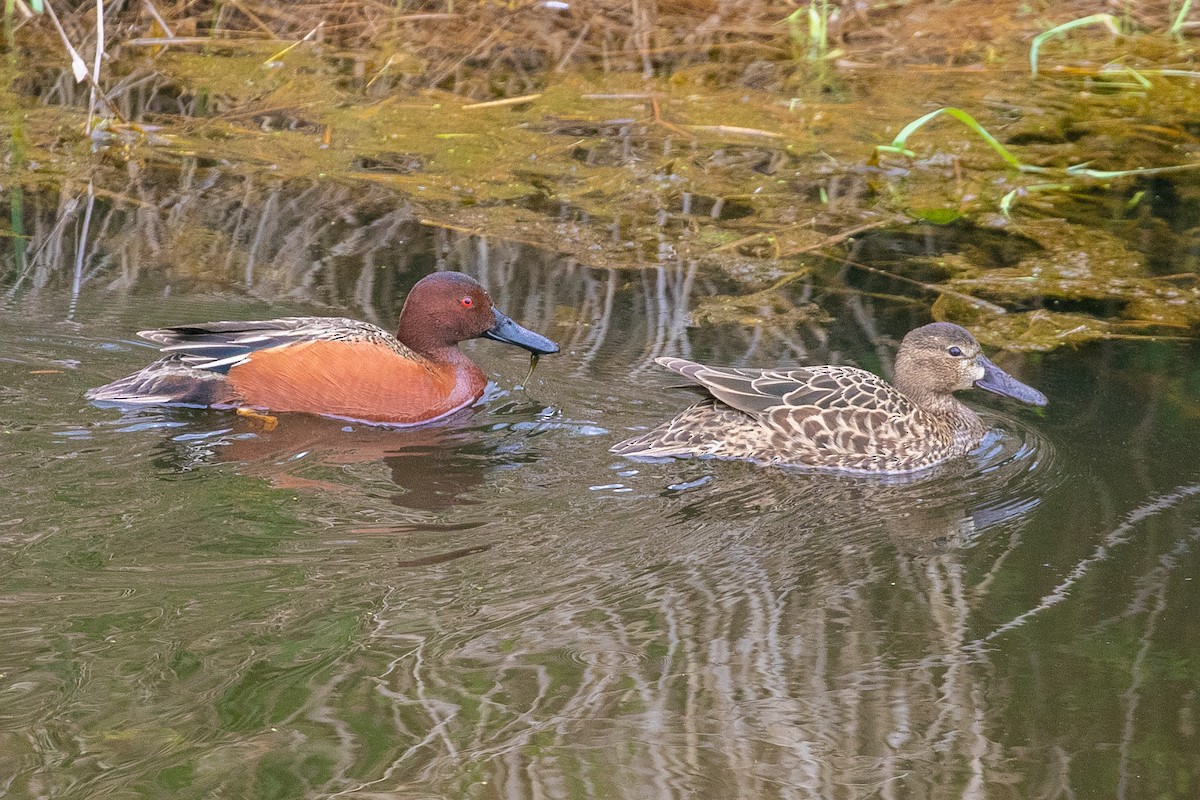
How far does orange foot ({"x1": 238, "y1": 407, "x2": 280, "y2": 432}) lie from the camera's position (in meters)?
5.95

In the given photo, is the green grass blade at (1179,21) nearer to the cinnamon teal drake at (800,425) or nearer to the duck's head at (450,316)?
the cinnamon teal drake at (800,425)

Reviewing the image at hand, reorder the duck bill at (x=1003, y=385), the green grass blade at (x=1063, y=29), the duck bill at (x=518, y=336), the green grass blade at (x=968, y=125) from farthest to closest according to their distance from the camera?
the green grass blade at (x=1063, y=29) < the green grass blade at (x=968, y=125) < the duck bill at (x=518, y=336) < the duck bill at (x=1003, y=385)

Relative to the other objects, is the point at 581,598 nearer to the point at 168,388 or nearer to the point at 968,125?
the point at 168,388

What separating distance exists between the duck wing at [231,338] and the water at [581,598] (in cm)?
24

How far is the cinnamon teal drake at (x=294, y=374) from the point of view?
5.97 meters

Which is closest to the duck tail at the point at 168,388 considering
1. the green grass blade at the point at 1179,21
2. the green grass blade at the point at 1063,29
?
the green grass blade at the point at 1063,29

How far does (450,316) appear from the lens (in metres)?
6.44

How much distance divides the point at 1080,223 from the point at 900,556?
4.04 metres

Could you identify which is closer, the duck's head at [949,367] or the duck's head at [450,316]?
the duck's head at [949,367]

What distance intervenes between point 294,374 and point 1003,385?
2879mm

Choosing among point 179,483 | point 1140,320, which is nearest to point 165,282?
point 179,483

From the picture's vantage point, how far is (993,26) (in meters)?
11.7

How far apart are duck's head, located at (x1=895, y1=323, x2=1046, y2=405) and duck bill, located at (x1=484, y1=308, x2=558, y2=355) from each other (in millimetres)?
1503

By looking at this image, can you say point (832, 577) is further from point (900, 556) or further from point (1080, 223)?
point (1080, 223)
